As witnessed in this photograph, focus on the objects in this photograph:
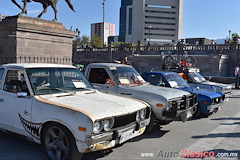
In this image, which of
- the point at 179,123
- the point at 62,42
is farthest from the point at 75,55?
the point at 179,123

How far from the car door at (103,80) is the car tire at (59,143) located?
2760 mm

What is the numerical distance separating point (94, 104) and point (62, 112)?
24.3 inches

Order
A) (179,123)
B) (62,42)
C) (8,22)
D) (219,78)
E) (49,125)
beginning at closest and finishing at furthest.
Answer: (49,125) < (179,123) < (8,22) < (62,42) < (219,78)

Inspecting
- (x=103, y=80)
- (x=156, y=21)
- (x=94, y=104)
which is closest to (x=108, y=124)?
(x=94, y=104)

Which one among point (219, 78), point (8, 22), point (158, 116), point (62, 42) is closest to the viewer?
point (158, 116)

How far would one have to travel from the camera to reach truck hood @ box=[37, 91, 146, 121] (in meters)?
4.08

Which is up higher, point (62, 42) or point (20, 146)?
point (62, 42)

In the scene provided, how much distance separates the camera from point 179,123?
761cm

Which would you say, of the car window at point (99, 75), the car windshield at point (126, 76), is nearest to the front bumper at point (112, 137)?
the car windshield at point (126, 76)

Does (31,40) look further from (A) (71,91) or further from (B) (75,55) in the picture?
(B) (75,55)

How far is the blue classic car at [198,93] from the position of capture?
7906 mm

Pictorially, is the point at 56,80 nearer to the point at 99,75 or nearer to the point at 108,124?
the point at 108,124

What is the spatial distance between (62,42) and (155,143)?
1107cm

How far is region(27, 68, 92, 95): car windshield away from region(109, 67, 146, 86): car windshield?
1541 millimetres
